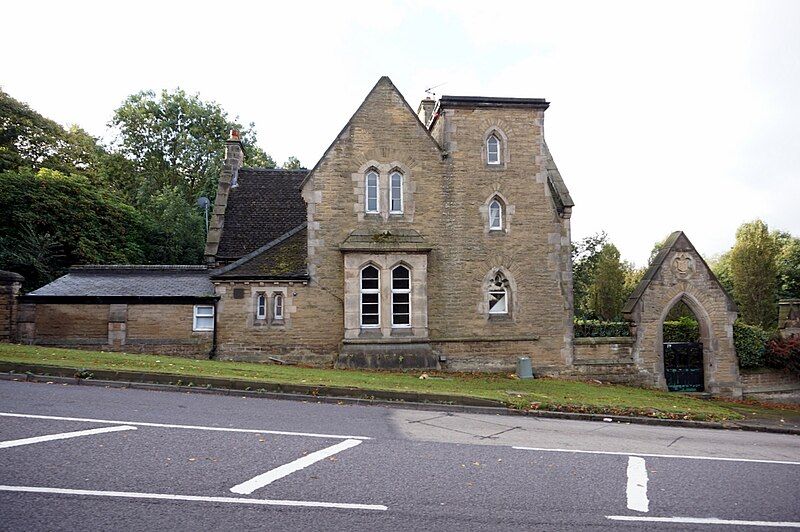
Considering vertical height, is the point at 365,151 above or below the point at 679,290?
above

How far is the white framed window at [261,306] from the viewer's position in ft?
66.2

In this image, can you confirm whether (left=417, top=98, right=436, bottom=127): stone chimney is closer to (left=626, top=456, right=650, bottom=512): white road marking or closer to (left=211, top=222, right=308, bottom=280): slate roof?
(left=211, top=222, right=308, bottom=280): slate roof

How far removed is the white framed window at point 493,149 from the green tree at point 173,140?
1127 inches

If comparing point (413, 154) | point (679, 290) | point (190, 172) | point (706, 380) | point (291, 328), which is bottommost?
point (706, 380)

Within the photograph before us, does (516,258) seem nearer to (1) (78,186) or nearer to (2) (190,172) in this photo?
(1) (78,186)

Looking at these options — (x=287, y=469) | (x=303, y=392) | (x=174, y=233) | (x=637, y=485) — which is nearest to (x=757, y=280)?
(x=303, y=392)

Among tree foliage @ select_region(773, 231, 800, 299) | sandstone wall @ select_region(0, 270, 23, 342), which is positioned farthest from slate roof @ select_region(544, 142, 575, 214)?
tree foliage @ select_region(773, 231, 800, 299)

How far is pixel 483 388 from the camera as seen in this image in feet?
52.3

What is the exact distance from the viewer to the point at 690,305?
71.1 ft

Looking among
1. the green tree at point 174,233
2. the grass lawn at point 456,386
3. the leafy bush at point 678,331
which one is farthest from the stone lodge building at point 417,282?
the green tree at point 174,233

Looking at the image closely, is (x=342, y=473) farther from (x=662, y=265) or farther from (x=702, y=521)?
(x=662, y=265)

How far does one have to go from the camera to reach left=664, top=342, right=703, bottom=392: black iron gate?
70.9 ft

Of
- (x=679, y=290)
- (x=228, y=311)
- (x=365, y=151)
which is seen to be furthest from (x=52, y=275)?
(x=679, y=290)

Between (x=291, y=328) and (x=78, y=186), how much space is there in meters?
23.4
